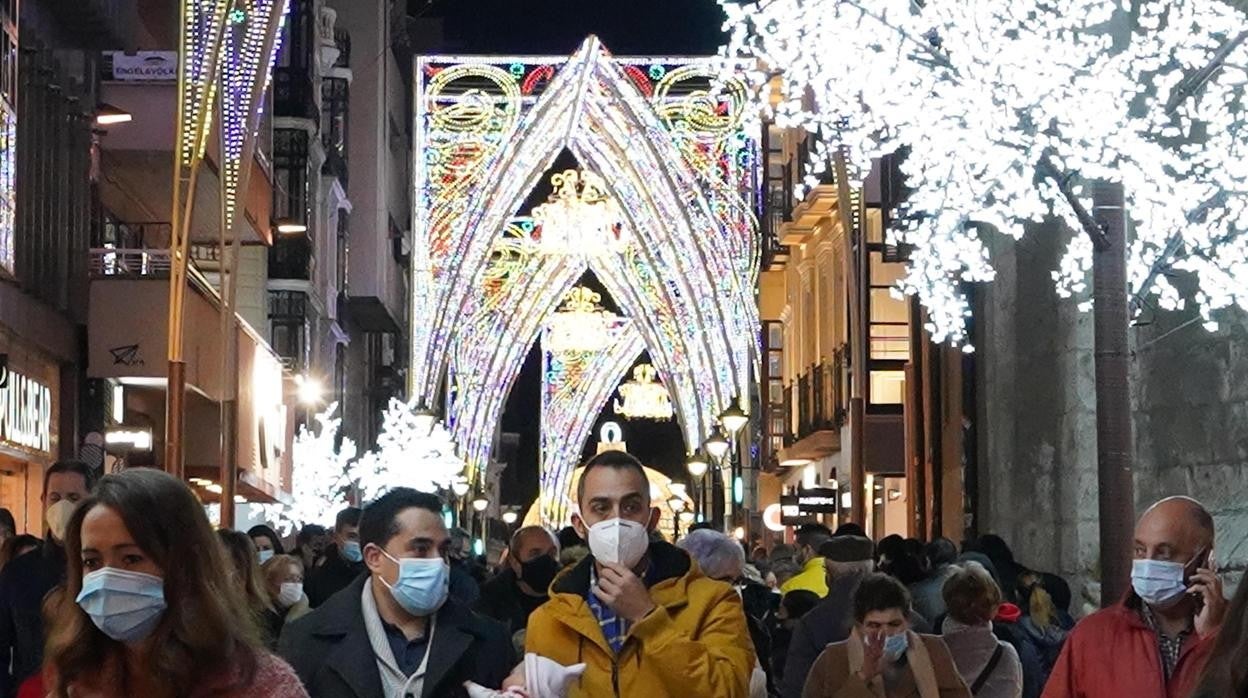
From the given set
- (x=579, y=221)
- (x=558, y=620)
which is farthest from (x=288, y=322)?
(x=558, y=620)

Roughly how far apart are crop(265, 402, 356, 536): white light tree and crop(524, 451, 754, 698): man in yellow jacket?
46.0 m

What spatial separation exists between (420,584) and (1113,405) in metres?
6.99

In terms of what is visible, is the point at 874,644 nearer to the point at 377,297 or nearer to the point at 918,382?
the point at 918,382

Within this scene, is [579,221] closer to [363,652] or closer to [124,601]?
[363,652]

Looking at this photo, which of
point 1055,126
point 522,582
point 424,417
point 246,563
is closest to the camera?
point 246,563

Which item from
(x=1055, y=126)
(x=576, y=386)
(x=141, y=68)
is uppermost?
(x=141, y=68)

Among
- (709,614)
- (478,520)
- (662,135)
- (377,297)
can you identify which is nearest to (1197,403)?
(709,614)

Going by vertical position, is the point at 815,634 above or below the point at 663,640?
below

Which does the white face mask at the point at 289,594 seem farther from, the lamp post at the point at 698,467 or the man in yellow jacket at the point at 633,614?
the lamp post at the point at 698,467

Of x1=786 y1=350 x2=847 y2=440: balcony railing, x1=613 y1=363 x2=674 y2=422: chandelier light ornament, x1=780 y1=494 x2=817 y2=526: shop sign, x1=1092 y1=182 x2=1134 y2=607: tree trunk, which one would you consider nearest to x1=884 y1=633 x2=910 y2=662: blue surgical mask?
x1=1092 y1=182 x2=1134 y2=607: tree trunk

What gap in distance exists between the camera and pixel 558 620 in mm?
7422

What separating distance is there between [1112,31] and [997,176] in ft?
15.3

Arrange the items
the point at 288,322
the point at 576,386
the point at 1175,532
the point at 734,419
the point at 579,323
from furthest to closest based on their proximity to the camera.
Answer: the point at 576,386 < the point at 579,323 < the point at 288,322 < the point at 734,419 < the point at 1175,532

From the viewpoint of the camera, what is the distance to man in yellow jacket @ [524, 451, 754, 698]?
286 inches
